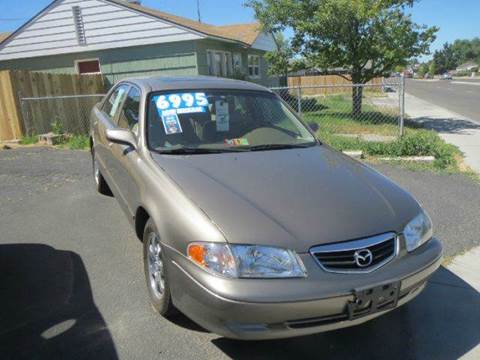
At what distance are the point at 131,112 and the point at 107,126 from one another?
29.7 inches

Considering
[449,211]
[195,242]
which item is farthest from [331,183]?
[449,211]

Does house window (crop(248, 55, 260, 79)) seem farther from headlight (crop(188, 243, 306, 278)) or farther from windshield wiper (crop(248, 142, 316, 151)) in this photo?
headlight (crop(188, 243, 306, 278))

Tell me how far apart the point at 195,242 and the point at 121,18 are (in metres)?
14.5

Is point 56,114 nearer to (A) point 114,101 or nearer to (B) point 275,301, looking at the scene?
(A) point 114,101

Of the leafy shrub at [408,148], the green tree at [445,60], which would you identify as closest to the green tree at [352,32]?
the leafy shrub at [408,148]

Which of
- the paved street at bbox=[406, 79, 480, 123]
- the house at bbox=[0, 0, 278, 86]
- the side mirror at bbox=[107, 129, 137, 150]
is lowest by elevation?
the paved street at bbox=[406, 79, 480, 123]

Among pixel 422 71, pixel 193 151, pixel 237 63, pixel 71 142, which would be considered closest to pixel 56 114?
pixel 71 142

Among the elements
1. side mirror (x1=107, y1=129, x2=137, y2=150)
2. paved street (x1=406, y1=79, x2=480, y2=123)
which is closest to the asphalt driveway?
side mirror (x1=107, y1=129, x2=137, y2=150)

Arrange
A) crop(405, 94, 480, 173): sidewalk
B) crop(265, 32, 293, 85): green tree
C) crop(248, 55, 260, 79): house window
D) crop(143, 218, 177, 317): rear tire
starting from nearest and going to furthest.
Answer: crop(143, 218, 177, 317): rear tire < crop(405, 94, 480, 173): sidewalk < crop(265, 32, 293, 85): green tree < crop(248, 55, 260, 79): house window

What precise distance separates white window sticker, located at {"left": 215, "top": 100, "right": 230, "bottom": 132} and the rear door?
1.21m

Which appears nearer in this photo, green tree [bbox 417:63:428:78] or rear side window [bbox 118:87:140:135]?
rear side window [bbox 118:87:140:135]

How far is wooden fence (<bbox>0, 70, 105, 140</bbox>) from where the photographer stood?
36.1 feet

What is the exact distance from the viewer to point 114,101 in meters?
5.27

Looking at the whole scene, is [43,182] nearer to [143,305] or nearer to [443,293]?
[143,305]
